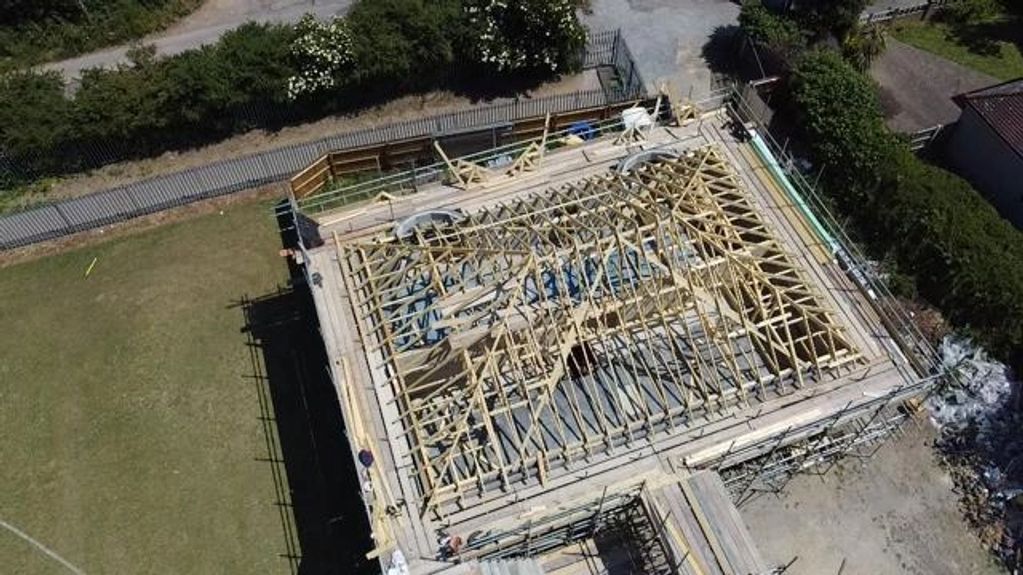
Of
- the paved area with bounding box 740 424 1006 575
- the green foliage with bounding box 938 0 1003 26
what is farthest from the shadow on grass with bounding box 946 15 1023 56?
the paved area with bounding box 740 424 1006 575

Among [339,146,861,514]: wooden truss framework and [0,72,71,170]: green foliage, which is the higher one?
[0,72,71,170]: green foliage

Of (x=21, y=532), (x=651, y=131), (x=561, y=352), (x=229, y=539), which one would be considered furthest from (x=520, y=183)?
(x=21, y=532)

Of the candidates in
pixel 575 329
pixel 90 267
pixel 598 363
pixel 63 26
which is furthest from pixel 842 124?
pixel 63 26

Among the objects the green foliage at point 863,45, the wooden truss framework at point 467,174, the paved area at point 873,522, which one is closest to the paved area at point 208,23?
the wooden truss framework at point 467,174

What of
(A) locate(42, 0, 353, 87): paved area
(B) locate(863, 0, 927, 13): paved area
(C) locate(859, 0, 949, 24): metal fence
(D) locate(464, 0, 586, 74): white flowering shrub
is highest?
(A) locate(42, 0, 353, 87): paved area

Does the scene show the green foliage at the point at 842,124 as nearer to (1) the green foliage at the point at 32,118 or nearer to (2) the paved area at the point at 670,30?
(2) the paved area at the point at 670,30

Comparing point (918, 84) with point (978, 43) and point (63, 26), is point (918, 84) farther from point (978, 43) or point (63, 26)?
point (63, 26)

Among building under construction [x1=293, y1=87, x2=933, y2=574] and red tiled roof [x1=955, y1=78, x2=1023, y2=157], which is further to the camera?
red tiled roof [x1=955, y1=78, x2=1023, y2=157]

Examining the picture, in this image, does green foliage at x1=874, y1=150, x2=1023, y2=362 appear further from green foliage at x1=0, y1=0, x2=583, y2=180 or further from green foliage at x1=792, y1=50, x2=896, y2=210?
green foliage at x1=0, y1=0, x2=583, y2=180
